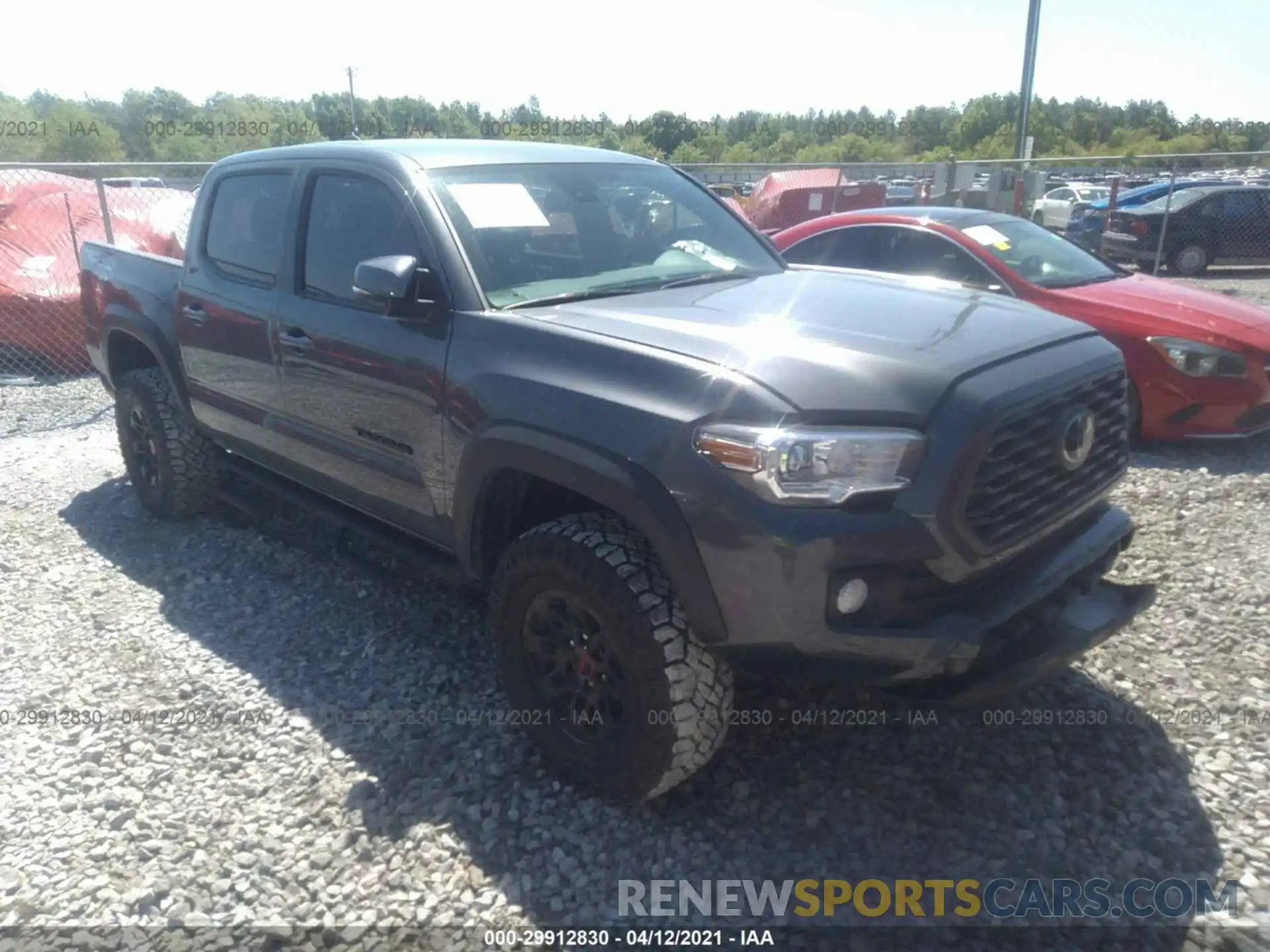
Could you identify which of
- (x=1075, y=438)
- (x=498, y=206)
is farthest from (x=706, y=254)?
(x=1075, y=438)

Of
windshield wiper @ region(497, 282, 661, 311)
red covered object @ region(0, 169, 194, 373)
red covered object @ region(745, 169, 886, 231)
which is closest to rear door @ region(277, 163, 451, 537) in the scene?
windshield wiper @ region(497, 282, 661, 311)

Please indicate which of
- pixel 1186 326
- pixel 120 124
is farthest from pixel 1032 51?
pixel 120 124

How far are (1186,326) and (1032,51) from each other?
12962mm

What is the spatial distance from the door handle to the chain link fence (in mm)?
4914

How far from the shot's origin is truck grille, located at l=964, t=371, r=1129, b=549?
2475 millimetres

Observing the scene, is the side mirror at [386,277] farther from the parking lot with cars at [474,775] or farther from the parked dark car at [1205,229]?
the parked dark car at [1205,229]

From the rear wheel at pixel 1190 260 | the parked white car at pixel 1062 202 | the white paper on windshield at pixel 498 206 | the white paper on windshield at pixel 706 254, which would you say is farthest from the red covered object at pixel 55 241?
the parked white car at pixel 1062 202

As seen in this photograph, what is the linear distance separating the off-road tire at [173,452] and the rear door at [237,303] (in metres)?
0.30

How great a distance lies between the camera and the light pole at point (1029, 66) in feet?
54.0

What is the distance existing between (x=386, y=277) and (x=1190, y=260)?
16542mm

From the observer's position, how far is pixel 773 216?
50.3 feet

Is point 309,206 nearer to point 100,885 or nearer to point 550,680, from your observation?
point 550,680

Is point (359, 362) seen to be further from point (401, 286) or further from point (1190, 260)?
point (1190, 260)

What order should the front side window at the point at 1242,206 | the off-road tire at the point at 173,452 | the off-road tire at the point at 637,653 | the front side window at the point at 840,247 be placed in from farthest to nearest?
the front side window at the point at 1242,206 < the front side window at the point at 840,247 < the off-road tire at the point at 173,452 < the off-road tire at the point at 637,653
